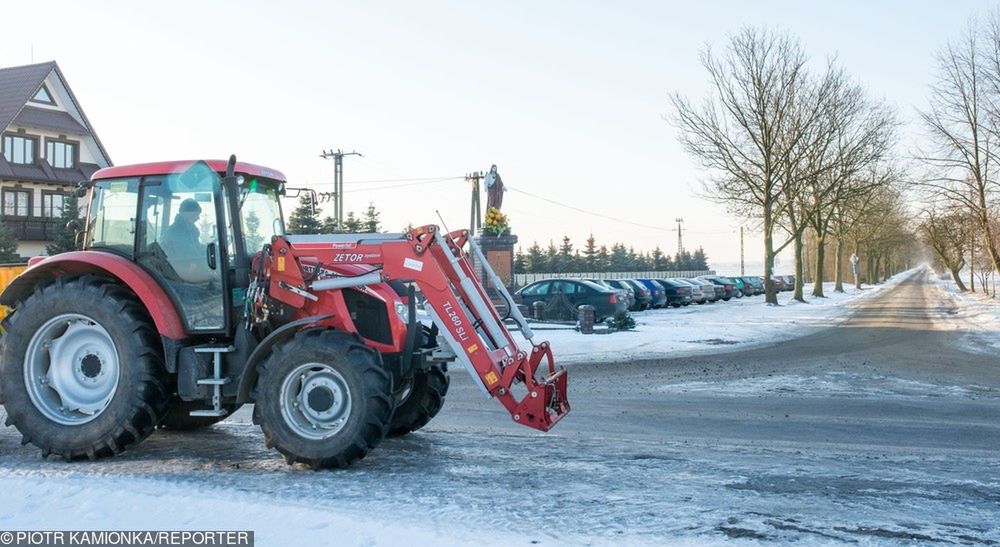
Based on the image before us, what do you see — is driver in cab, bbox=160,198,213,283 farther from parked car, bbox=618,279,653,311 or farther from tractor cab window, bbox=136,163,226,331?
parked car, bbox=618,279,653,311

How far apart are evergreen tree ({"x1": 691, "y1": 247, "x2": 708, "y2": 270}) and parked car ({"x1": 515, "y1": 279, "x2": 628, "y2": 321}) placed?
256ft

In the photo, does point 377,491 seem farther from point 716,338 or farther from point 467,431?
point 716,338

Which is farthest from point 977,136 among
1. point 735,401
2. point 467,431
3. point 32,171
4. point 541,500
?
point 32,171

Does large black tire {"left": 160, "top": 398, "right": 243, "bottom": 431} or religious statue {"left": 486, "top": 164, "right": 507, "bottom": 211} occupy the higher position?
religious statue {"left": 486, "top": 164, "right": 507, "bottom": 211}

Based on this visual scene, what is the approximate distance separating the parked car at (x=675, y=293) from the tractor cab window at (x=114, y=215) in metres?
35.0

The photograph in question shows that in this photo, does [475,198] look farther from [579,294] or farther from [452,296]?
[452,296]

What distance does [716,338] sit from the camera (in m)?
23.0

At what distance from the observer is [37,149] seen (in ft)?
120

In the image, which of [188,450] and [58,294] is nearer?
[58,294]

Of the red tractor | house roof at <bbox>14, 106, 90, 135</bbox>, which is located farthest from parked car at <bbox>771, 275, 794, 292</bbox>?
the red tractor

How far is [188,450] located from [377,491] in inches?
100

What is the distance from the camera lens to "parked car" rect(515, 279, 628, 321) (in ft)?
89.8

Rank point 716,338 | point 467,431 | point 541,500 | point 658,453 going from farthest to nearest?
point 716,338 → point 467,431 → point 658,453 → point 541,500

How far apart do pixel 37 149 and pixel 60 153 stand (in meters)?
1.17
